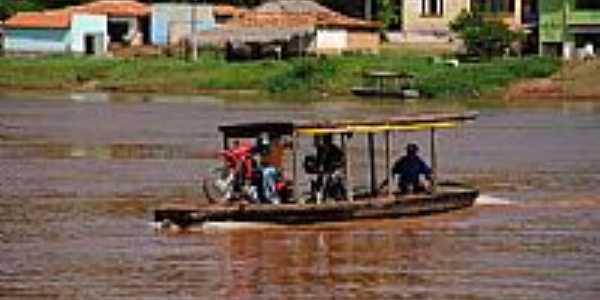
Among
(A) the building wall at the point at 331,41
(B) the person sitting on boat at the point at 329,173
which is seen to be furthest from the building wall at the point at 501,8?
(B) the person sitting on boat at the point at 329,173

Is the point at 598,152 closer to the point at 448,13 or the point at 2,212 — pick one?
the point at 2,212

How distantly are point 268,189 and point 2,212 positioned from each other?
5.04 m

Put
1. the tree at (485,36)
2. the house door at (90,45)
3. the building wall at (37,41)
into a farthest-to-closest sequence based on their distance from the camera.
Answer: the house door at (90,45) < the building wall at (37,41) < the tree at (485,36)

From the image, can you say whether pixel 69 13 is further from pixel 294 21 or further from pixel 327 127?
pixel 327 127

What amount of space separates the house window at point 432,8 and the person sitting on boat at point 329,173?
58600 millimetres

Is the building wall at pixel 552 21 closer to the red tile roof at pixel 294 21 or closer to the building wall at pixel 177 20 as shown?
the red tile roof at pixel 294 21

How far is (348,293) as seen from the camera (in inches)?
773

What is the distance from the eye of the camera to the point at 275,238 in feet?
79.7

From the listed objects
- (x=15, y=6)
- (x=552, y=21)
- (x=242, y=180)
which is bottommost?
(x=242, y=180)

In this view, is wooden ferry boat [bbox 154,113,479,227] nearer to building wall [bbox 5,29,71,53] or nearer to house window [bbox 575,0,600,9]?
house window [bbox 575,0,600,9]

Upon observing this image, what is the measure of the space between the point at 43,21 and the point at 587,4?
88.8ft

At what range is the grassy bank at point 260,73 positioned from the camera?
6956 cm

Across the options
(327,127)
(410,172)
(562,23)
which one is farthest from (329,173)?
(562,23)

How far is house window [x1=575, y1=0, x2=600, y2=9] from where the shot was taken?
77.3 m
